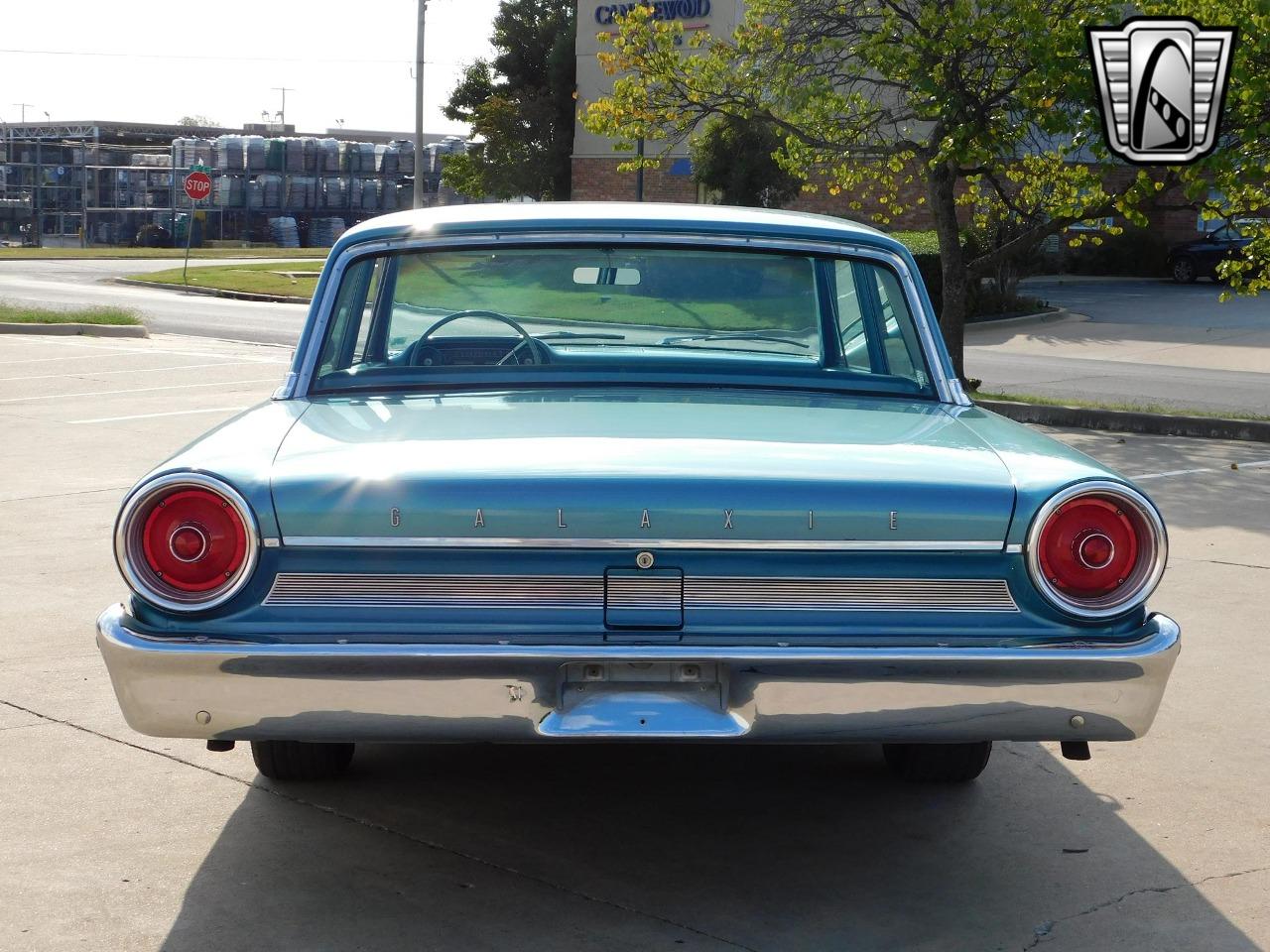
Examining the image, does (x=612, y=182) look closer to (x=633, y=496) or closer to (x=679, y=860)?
(x=679, y=860)

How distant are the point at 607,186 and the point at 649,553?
44539 mm

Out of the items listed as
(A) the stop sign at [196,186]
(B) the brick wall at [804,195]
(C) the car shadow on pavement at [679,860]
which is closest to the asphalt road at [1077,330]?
(A) the stop sign at [196,186]

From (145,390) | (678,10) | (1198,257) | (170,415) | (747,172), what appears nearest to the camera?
(170,415)

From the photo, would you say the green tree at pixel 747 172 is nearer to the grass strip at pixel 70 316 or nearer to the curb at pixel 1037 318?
the curb at pixel 1037 318

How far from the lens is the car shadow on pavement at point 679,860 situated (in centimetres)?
353

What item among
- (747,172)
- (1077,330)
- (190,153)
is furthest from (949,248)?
(190,153)

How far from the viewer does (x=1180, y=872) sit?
12.9 feet

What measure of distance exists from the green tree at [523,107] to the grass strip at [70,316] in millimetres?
23201

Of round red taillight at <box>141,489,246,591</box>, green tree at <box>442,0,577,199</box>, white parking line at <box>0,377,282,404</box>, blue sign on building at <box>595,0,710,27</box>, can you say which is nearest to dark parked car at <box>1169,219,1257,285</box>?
blue sign on building at <box>595,0,710,27</box>

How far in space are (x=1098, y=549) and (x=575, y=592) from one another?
3.77 ft

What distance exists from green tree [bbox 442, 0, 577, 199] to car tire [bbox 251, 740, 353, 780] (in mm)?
42739

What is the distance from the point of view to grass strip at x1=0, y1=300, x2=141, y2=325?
23.2 metres

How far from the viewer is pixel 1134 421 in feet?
46.0

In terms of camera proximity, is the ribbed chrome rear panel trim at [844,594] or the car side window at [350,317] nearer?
the ribbed chrome rear panel trim at [844,594]
